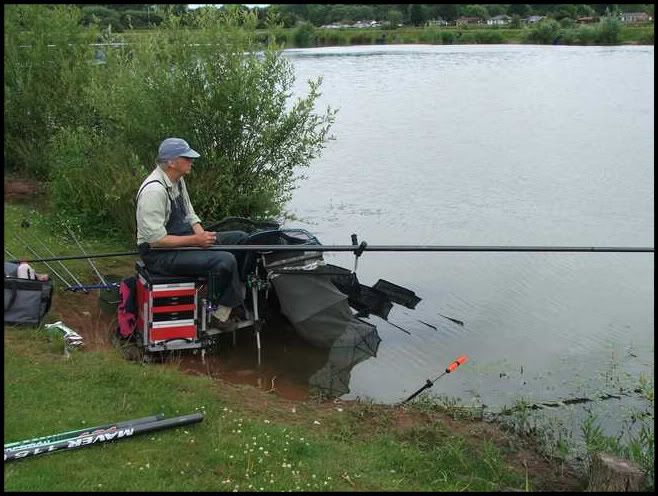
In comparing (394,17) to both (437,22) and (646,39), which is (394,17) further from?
(646,39)

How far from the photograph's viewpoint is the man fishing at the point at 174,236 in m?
6.80

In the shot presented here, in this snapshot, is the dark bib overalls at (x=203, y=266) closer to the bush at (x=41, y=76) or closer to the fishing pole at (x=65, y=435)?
the fishing pole at (x=65, y=435)

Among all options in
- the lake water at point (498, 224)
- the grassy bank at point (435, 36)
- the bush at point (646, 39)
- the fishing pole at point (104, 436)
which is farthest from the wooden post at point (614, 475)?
the bush at point (646, 39)

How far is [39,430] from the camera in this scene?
16.8 feet

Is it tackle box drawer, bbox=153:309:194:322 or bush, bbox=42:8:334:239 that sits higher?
bush, bbox=42:8:334:239

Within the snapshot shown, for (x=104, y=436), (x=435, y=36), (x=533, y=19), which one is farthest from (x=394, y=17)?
(x=104, y=436)

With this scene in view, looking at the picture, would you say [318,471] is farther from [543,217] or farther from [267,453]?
[543,217]

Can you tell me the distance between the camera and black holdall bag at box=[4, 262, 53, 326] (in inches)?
266

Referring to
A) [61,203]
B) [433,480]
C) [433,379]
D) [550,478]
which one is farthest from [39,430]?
A: [61,203]

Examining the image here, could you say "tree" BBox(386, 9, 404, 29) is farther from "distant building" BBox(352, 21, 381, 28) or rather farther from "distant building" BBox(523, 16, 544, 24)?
"distant building" BBox(523, 16, 544, 24)

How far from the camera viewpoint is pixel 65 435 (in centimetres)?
490

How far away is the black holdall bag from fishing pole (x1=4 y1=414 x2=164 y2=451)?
6.40 ft

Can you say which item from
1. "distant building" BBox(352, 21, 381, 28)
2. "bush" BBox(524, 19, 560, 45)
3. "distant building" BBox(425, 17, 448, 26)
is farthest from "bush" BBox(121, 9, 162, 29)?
"bush" BBox(524, 19, 560, 45)

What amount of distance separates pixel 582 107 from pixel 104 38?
16354mm
